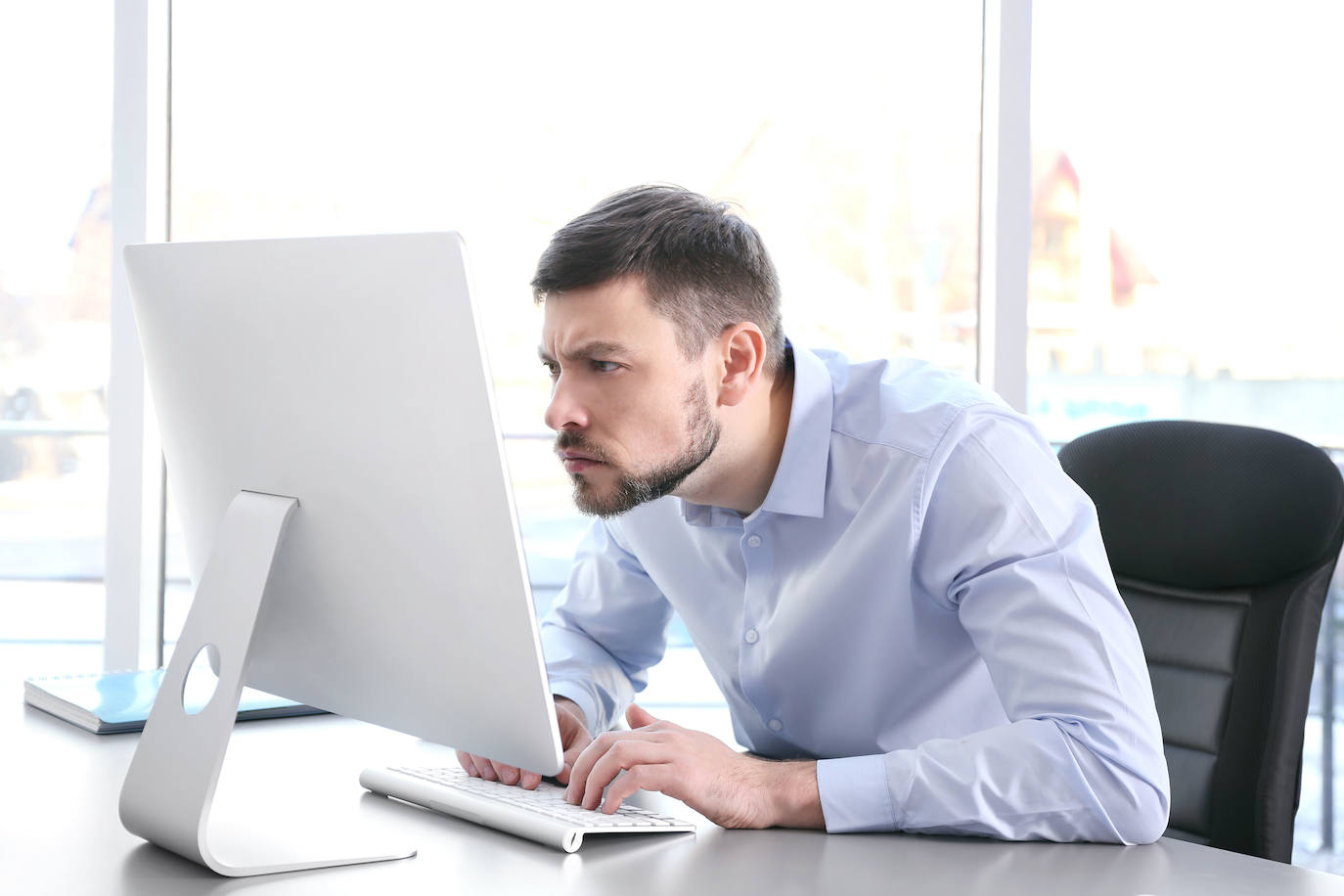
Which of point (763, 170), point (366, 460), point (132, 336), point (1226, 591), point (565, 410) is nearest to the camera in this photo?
point (366, 460)

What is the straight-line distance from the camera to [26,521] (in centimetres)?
291

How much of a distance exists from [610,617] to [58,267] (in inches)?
72.1

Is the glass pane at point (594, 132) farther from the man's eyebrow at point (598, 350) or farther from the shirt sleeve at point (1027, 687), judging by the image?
the shirt sleeve at point (1027, 687)

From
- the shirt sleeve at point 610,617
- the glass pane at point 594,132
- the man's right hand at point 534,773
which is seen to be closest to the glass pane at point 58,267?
the glass pane at point 594,132

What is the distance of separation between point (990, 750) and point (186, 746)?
694 millimetres

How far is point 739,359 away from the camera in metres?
1.43

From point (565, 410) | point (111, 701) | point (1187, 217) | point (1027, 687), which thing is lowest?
point (111, 701)

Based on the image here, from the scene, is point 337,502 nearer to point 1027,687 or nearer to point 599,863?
point 599,863

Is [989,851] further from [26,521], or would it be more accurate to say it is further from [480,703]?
[26,521]

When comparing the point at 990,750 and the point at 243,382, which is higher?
the point at 243,382

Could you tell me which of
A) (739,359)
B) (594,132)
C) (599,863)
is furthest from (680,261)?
(594,132)

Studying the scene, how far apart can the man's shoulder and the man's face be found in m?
0.21

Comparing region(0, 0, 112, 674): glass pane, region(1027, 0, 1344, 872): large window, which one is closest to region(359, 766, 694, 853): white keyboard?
region(0, 0, 112, 674): glass pane

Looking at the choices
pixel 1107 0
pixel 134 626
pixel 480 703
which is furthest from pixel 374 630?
pixel 1107 0
